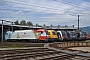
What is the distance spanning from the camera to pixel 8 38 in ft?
149

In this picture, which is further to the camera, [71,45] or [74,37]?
[74,37]

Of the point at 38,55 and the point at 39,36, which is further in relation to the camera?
the point at 39,36

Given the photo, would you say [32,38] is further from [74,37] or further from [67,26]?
[67,26]

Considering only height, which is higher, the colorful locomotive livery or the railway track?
the colorful locomotive livery

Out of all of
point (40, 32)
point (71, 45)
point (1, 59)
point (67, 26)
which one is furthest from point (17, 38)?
point (67, 26)

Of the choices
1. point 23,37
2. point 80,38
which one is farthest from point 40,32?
point 80,38

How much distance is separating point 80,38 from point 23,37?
1799cm

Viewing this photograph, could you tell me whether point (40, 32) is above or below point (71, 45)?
above

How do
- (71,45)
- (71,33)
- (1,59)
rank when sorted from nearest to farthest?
(1,59)
(71,45)
(71,33)

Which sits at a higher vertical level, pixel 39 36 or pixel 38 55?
pixel 39 36

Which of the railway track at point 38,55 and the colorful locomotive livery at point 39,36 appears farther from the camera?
the colorful locomotive livery at point 39,36

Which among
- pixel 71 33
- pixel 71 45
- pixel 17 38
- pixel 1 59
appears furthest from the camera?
pixel 71 33

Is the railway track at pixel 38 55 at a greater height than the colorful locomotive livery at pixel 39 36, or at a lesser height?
lesser

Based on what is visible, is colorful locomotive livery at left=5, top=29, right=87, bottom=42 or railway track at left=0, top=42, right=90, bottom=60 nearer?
railway track at left=0, top=42, right=90, bottom=60
